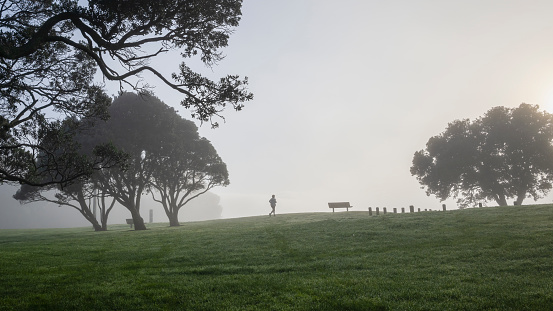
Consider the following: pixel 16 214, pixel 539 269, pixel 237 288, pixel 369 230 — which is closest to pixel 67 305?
pixel 237 288

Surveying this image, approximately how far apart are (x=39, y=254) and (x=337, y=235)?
16.9m

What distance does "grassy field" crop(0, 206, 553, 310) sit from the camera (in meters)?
8.42

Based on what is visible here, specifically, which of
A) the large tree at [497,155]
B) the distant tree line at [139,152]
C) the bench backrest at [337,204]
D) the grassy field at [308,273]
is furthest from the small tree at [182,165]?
the large tree at [497,155]

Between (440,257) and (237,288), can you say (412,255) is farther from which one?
(237,288)

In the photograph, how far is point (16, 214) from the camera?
12638 cm

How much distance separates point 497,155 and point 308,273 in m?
56.8

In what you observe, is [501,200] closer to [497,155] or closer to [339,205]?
[497,155]

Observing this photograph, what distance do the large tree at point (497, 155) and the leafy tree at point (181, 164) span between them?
3960 cm

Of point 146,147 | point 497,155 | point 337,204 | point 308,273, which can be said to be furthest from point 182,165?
point 497,155

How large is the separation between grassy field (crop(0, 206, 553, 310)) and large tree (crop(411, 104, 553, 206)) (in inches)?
1617

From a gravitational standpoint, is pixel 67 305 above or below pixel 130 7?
below

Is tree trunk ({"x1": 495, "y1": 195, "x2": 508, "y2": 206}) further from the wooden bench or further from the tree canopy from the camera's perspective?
the tree canopy

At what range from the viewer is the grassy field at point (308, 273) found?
842cm

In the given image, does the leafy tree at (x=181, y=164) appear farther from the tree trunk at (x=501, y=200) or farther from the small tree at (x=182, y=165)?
the tree trunk at (x=501, y=200)
